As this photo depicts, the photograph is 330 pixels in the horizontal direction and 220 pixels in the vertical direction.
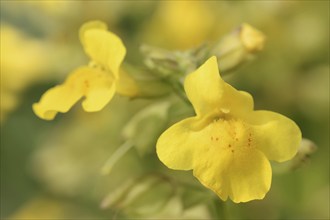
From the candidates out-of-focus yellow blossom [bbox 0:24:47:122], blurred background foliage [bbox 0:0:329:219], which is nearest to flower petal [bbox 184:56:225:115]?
blurred background foliage [bbox 0:0:329:219]

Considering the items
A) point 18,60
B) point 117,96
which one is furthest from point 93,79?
point 18,60

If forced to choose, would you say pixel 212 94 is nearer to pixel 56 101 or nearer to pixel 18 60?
pixel 56 101

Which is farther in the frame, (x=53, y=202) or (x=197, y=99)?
(x=53, y=202)

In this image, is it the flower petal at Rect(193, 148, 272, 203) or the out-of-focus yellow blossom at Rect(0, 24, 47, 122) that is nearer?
the flower petal at Rect(193, 148, 272, 203)

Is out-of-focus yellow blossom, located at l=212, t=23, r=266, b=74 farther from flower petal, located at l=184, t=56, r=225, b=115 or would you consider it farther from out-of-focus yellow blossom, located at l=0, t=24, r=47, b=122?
out-of-focus yellow blossom, located at l=0, t=24, r=47, b=122

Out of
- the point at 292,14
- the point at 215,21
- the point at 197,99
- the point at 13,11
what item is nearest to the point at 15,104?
the point at 13,11

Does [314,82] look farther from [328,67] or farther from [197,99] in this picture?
[197,99]

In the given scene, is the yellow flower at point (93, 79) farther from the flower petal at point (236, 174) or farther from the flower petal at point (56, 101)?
the flower petal at point (236, 174)
